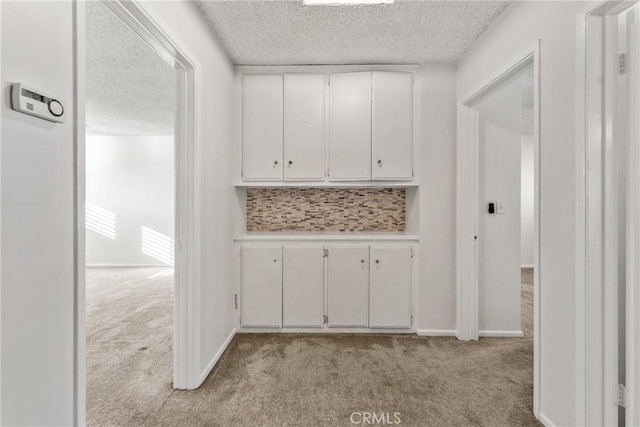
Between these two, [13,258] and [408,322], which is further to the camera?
[408,322]

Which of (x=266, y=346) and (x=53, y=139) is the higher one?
(x=53, y=139)

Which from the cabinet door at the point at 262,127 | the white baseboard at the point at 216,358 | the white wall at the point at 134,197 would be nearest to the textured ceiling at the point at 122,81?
the white wall at the point at 134,197

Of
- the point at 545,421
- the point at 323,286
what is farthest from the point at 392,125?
the point at 545,421

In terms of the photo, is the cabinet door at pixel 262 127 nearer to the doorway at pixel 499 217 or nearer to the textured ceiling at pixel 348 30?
the textured ceiling at pixel 348 30

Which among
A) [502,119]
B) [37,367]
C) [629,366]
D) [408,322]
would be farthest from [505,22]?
[37,367]

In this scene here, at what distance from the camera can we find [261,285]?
2.85 metres

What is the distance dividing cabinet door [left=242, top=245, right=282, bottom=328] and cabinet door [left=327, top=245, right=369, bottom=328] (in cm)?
50

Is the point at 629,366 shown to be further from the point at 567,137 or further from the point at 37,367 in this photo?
the point at 37,367

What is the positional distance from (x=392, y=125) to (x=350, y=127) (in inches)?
16.0

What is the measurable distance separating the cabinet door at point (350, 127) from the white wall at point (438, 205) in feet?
1.72

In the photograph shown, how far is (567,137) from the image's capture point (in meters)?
1.48

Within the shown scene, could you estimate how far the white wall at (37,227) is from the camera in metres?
0.84

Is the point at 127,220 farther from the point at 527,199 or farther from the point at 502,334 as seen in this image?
the point at 527,199

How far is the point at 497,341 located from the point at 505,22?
Answer: 8.44 feet
